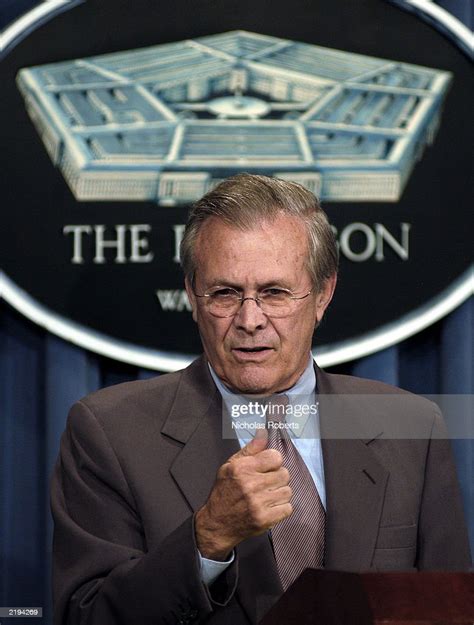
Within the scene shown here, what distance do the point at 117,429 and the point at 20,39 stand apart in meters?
1.07

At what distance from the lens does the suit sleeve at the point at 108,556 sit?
176cm

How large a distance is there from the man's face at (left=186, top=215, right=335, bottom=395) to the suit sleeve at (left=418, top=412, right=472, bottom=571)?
0.36 metres

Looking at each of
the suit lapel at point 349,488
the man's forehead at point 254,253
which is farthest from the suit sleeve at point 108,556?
the man's forehead at point 254,253

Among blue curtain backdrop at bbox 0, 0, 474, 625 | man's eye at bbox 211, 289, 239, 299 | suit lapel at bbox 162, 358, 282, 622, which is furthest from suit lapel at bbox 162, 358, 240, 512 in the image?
blue curtain backdrop at bbox 0, 0, 474, 625

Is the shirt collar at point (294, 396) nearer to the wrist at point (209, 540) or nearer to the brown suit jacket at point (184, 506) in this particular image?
the brown suit jacket at point (184, 506)

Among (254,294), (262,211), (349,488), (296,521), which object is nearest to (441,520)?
(349,488)

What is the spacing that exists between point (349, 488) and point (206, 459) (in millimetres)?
275

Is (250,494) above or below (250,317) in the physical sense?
below

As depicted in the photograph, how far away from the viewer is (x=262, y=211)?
207 centimetres

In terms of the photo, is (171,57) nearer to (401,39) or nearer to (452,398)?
(401,39)

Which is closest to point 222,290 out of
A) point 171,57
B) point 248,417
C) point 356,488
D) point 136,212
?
point 248,417

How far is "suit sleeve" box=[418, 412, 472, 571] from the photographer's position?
210cm

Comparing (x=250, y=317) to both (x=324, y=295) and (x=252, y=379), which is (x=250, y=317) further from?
(x=324, y=295)

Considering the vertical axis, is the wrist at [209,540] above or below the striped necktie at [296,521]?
above
